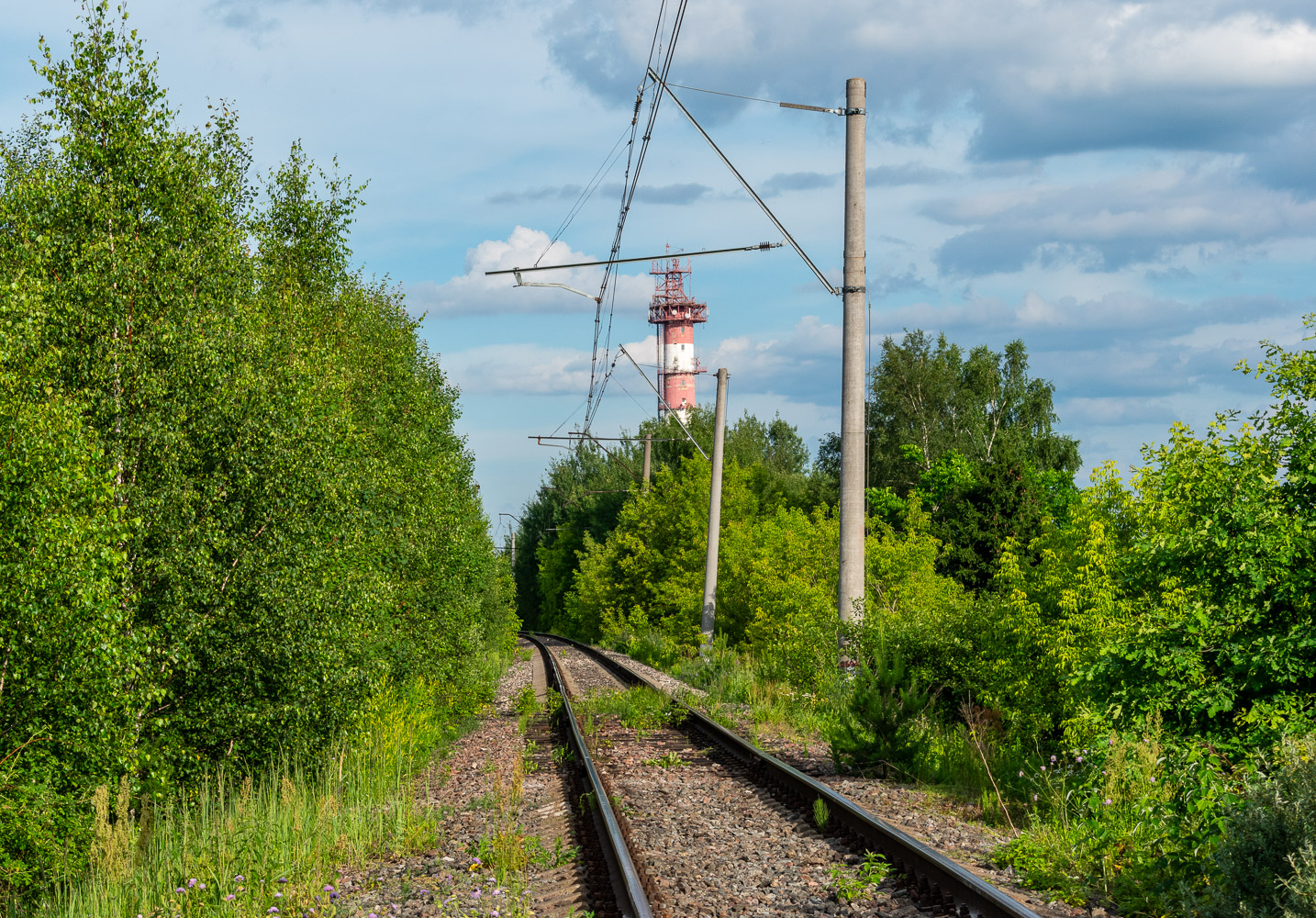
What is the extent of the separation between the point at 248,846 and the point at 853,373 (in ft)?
A: 34.9

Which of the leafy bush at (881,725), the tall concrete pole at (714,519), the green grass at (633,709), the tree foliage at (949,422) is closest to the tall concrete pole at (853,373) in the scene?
the leafy bush at (881,725)

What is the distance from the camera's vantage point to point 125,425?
1279 centimetres

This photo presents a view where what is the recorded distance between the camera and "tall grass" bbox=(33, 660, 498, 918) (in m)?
7.45

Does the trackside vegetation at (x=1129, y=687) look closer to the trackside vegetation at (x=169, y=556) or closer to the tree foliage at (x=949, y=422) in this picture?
the trackside vegetation at (x=169, y=556)

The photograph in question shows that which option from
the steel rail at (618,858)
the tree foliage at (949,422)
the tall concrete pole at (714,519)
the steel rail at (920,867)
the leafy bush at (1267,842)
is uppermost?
the tree foliage at (949,422)

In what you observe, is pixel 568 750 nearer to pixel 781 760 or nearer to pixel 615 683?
pixel 781 760

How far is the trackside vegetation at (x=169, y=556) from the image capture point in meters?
9.84

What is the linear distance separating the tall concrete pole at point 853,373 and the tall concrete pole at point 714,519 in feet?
41.4

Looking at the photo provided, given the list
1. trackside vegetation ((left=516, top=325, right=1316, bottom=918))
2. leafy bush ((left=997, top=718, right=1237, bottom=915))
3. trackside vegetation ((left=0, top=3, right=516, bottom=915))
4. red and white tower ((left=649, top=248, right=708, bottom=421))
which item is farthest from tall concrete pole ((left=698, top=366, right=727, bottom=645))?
red and white tower ((left=649, top=248, right=708, bottom=421))

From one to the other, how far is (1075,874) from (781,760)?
241 inches

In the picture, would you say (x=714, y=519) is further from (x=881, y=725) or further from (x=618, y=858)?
(x=618, y=858)

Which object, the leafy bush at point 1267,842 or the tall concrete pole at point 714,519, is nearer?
the leafy bush at point 1267,842

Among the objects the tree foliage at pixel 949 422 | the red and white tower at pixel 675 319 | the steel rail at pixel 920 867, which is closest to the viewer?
the steel rail at pixel 920 867

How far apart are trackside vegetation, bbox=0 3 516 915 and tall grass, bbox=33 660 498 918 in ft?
0.16
